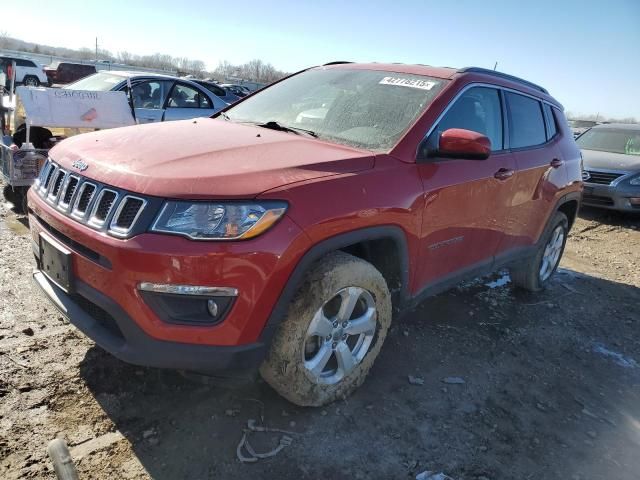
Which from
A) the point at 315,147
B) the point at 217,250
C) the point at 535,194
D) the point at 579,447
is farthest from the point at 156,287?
the point at 535,194

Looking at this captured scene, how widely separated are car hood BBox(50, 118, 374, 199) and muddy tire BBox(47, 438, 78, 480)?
1096 mm

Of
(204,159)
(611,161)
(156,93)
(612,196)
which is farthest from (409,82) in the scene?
(611,161)

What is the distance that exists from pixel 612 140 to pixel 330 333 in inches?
384

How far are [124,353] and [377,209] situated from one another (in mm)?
1365

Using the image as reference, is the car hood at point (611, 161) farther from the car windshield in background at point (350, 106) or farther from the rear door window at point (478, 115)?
the car windshield in background at point (350, 106)

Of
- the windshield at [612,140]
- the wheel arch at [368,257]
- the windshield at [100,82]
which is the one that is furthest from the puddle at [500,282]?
the windshield at [612,140]

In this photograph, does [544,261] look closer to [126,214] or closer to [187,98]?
[126,214]

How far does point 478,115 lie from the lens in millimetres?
3500

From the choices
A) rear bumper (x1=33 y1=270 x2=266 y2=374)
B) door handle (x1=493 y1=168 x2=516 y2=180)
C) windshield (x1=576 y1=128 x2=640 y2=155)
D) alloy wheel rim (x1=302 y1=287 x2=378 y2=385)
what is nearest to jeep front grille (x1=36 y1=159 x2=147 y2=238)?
rear bumper (x1=33 y1=270 x2=266 y2=374)

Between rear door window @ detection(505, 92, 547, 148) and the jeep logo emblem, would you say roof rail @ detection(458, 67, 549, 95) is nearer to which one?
rear door window @ detection(505, 92, 547, 148)

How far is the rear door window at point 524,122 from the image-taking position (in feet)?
12.8

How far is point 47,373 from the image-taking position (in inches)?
111

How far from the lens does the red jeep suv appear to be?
2.12m

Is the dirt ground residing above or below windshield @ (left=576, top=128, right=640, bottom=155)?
below
